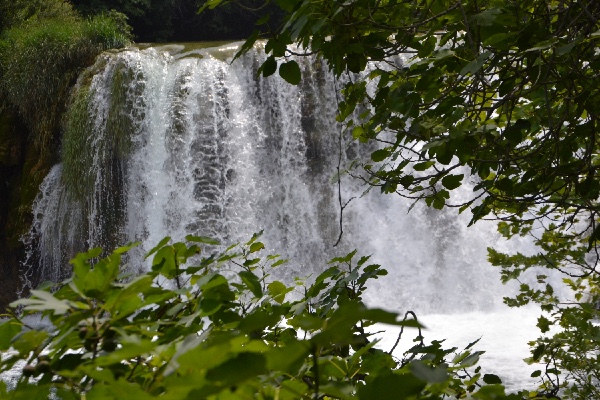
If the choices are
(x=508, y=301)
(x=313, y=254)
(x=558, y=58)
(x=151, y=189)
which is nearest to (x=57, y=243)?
(x=151, y=189)

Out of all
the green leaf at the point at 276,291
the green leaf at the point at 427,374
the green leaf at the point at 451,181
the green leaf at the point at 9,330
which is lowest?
the green leaf at the point at 427,374

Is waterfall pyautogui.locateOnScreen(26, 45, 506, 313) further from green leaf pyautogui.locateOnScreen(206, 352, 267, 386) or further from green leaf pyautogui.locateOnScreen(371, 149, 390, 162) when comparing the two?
green leaf pyautogui.locateOnScreen(206, 352, 267, 386)

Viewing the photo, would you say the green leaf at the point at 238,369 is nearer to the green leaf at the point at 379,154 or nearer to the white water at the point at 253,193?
the green leaf at the point at 379,154

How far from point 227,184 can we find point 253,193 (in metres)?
0.36

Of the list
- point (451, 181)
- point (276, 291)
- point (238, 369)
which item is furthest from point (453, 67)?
point (238, 369)

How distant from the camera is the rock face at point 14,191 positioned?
968cm

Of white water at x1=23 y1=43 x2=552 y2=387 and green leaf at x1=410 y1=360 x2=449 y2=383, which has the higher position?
white water at x1=23 y1=43 x2=552 y2=387

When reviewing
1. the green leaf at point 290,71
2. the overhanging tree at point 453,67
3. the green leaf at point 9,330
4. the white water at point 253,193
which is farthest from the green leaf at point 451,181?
the white water at point 253,193

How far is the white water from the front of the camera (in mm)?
8609

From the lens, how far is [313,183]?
9.15 meters

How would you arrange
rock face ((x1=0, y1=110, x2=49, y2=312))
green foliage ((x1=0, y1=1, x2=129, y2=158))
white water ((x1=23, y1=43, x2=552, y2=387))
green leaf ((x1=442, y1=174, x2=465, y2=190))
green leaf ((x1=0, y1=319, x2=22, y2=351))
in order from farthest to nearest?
green foliage ((x1=0, y1=1, x2=129, y2=158))
rock face ((x1=0, y1=110, x2=49, y2=312))
white water ((x1=23, y1=43, x2=552, y2=387))
green leaf ((x1=442, y1=174, x2=465, y2=190))
green leaf ((x1=0, y1=319, x2=22, y2=351))

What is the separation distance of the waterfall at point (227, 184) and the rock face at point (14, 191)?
0.22 metres

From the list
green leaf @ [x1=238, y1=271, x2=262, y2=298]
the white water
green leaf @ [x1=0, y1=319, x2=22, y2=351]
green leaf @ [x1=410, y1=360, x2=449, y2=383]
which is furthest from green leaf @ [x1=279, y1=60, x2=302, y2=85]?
the white water

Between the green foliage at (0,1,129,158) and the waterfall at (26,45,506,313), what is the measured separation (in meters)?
0.56
